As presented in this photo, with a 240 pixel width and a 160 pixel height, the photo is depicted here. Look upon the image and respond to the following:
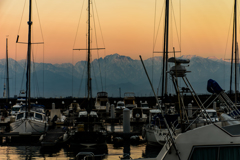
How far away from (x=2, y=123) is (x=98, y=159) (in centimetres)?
1993

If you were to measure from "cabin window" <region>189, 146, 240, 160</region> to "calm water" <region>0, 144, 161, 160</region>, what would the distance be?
13.2 meters

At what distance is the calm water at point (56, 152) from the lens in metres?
24.0

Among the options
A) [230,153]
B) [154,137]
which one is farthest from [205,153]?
[154,137]

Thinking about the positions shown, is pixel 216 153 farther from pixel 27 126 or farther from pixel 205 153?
pixel 27 126

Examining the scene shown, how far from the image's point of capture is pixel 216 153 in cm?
1030

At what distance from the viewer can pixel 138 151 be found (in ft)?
83.9

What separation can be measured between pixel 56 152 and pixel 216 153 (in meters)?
17.0

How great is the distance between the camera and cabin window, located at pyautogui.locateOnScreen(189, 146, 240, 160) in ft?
33.4

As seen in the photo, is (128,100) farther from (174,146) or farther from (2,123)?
(174,146)

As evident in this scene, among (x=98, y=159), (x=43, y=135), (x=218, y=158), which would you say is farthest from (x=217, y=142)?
(x=43, y=135)

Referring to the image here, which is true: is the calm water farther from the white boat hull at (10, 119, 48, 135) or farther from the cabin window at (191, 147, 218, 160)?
the cabin window at (191, 147, 218, 160)

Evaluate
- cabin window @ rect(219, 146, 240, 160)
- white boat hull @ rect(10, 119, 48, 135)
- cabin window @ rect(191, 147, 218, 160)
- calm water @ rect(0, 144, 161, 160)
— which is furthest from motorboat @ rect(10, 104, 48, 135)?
cabin window @ rect(219, 146, 240, 160)

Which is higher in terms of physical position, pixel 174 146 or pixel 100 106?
pixel 174 146

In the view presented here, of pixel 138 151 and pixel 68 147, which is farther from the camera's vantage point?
pixel 68 147
